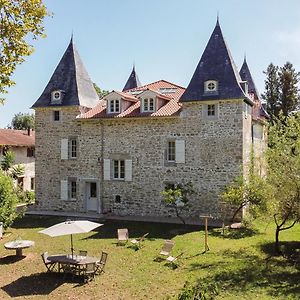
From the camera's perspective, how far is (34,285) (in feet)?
42.6

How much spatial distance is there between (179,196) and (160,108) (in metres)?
6.27

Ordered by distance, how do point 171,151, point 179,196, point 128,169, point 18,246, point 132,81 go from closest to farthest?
point 18,246 → point 179,196 → point 171,151 → point 128,169 → point 132,81

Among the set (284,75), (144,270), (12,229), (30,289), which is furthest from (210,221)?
(284,75)

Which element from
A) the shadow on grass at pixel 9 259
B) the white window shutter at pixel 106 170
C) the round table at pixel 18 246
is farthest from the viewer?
the white window shutter at pixel 106 170

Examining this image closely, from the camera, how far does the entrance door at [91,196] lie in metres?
26.6

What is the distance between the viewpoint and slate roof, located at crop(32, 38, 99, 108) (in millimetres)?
27250

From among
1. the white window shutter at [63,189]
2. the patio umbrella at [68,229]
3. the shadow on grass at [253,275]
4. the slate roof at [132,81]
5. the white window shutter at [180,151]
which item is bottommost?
the shadow on grass at [253,275]

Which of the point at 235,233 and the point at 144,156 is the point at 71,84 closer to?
the point at 144,156

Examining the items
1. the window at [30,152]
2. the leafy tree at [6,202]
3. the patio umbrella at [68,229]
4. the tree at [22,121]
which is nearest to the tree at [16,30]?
the patio umbrella at [68,229]

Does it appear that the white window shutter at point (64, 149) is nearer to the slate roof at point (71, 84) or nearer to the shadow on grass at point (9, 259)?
the slate roof at point (71, 84)

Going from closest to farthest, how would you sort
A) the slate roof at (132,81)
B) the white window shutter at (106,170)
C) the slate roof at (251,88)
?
the white window shutter at (106,170) → the slate roof at (251,88) → the slate roof at (132,81)

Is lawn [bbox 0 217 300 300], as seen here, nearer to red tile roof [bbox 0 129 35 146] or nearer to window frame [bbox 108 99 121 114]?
window frame [bbox 108 99 121 114]

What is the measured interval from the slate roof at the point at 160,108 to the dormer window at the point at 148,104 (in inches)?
15.9

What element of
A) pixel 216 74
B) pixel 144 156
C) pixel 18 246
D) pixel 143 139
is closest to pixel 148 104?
pixel 143 139
